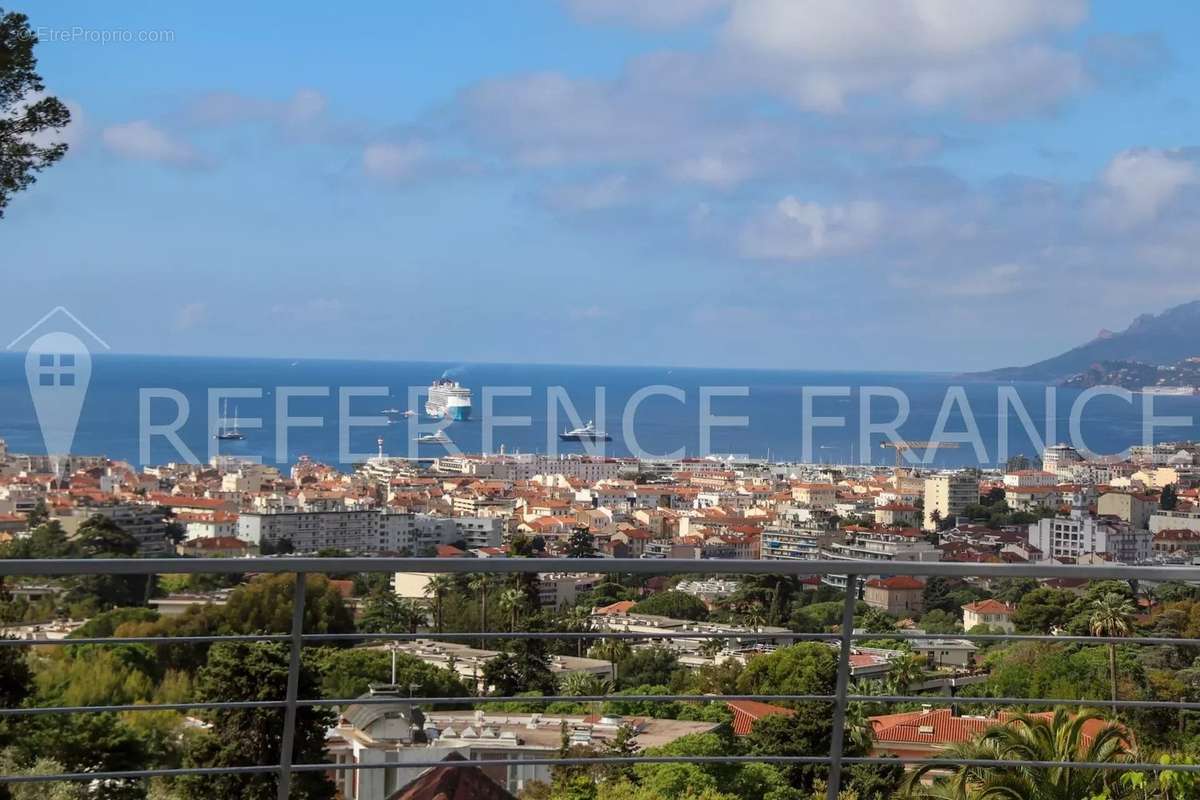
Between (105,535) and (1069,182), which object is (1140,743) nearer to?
(105,535)

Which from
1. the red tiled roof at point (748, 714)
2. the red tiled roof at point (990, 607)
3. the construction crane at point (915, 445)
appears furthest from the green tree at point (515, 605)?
the construction crane at point (915, 445)

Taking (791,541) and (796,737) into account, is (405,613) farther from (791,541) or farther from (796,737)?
(791,541)

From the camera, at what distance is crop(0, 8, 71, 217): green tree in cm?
496

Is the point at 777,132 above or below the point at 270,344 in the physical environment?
above

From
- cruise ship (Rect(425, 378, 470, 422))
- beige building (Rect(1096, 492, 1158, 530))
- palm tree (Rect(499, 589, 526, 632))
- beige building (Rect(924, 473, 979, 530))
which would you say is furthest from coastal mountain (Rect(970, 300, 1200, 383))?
palm tree (Rect(499, 589, 526, 632))

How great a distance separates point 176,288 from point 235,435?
1336 centimetres

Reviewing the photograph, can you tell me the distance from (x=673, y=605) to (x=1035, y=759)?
3.99 meters

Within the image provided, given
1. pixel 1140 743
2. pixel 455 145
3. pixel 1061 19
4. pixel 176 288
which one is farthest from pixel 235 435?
pixel 1140 743

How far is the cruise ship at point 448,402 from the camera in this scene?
65.9m

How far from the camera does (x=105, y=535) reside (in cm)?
1748

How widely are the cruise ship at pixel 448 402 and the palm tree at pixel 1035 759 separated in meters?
63.1

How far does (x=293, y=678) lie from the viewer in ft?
6.42

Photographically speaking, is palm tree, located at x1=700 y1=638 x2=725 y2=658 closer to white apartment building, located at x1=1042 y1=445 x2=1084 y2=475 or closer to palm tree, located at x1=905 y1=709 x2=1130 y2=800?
palm tree, located at x1=905 y1=709 x2=1130 y2=800

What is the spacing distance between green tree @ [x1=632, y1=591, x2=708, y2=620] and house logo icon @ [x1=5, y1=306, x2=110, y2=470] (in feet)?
106
